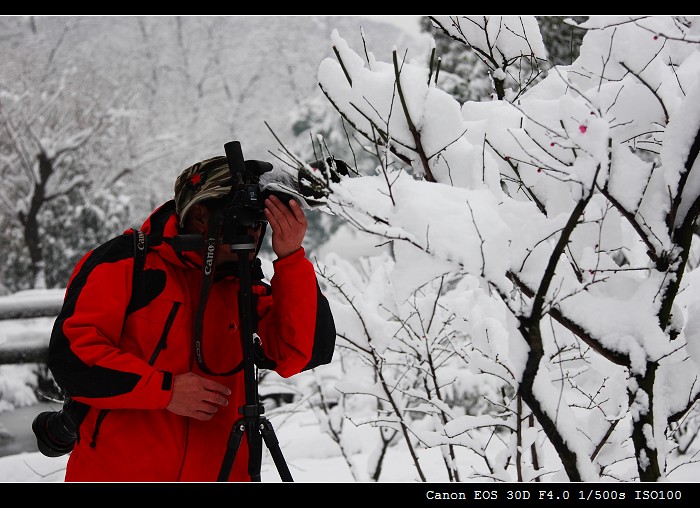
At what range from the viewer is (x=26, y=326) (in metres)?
5.07

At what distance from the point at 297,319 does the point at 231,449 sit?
13.1 inches

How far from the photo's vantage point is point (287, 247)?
1.48 metres

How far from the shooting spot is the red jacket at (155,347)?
4.38 feet

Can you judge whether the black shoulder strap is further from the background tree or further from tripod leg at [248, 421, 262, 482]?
the background tree

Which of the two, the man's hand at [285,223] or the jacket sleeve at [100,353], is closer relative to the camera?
the jacket sleeve at [100,353]

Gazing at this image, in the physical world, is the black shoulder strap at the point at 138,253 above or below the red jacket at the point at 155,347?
above

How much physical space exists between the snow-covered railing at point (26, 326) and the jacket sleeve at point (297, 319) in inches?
128

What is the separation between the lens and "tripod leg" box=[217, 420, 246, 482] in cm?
134

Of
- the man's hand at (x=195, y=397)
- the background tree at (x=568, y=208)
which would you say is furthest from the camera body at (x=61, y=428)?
the background tree at (x=568, y=208)

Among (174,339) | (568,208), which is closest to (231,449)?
(174,339)

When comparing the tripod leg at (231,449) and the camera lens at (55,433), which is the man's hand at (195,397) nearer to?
the tripod leg at (231,449)

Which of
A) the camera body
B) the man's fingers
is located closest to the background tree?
the man's fingers

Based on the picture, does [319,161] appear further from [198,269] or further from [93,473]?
[93,473]

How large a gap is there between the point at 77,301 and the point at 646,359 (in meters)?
1.16
